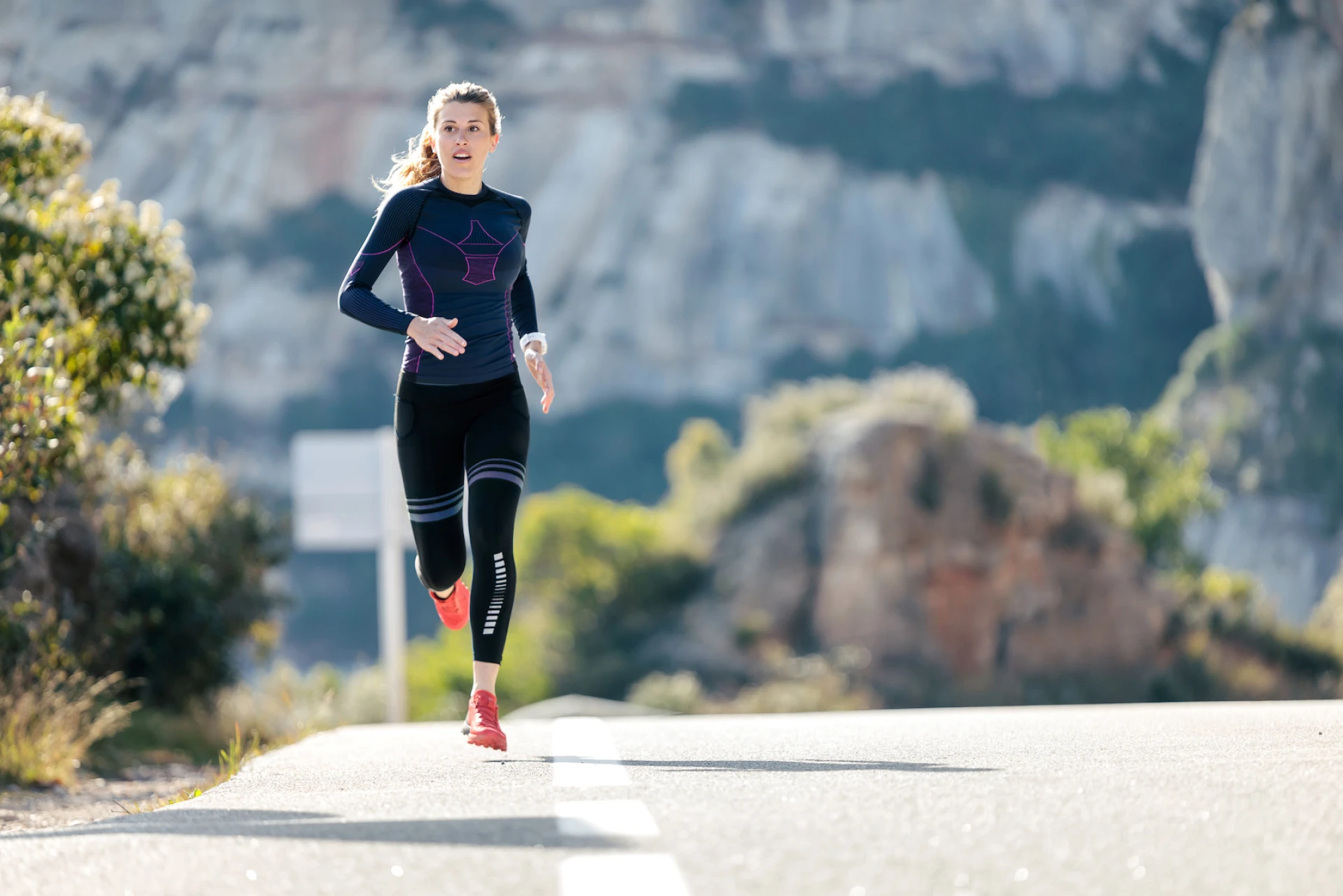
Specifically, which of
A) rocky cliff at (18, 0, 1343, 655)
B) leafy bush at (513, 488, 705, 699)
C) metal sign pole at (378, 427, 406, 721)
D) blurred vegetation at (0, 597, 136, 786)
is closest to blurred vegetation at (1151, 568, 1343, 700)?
leafy bush at (513, 488, 705, 699)

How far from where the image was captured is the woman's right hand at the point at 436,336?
5.55 meters

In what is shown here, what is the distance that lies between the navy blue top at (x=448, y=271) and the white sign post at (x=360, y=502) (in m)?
9.75

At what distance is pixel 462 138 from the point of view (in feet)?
19.2

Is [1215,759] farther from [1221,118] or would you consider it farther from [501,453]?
[1221,118]

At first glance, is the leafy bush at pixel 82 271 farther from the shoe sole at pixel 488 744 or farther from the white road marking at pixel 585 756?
the shoe sole at pixel 488 744

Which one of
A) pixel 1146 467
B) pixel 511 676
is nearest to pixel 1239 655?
pixel 511 676

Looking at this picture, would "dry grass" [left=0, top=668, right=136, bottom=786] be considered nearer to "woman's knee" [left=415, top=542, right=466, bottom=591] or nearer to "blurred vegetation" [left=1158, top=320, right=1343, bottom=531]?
"woman's knee" [left=415, top=542, right=466, bottom=591]

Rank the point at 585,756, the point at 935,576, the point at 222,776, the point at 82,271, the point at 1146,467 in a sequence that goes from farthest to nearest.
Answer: the point at 1146,467
the point at 935,576
the point at 82,271
the point at 222,776
the point at 585,756

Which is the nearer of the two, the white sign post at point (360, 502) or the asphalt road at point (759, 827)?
the asphalt road at point (759, 827)

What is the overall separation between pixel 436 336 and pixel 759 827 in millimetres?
2758

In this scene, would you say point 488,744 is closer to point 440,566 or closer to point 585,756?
point 585,756

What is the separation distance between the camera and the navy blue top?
19.1 feet

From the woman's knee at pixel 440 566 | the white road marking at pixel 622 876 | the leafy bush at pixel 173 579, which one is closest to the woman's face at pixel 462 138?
the woman's knee at pixel 440 566

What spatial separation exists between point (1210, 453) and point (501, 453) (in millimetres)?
87089
